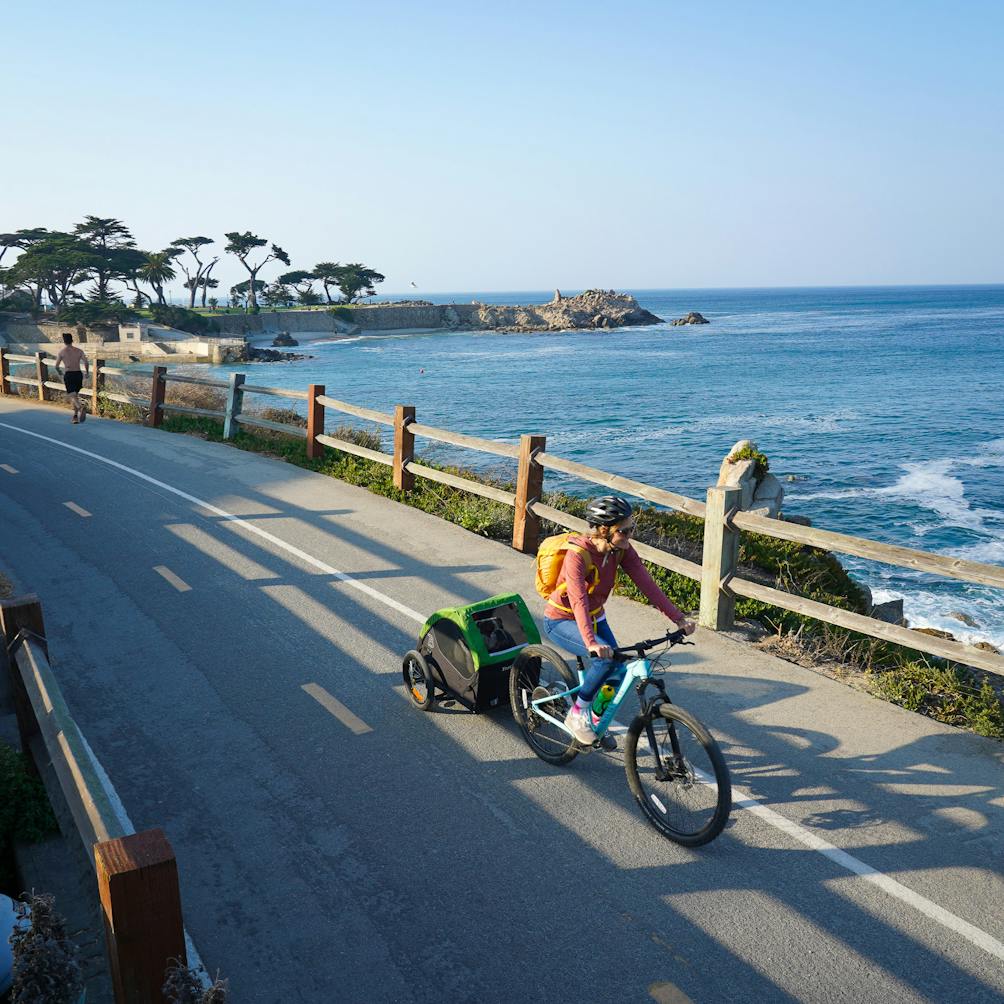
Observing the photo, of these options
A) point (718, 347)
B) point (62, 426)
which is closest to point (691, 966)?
point (62, 426)

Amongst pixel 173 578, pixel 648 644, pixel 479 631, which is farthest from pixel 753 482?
pixel 648 644

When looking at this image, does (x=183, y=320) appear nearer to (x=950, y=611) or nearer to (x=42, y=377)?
(x=42, y=377)

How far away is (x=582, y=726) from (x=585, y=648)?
1.61ft

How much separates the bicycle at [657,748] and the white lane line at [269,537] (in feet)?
8.81

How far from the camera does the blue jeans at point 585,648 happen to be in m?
5.59

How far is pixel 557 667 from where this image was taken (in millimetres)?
5969

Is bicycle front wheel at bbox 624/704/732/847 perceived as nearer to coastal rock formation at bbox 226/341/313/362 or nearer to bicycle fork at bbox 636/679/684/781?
bicycle fork at bbox 636/679/684/781

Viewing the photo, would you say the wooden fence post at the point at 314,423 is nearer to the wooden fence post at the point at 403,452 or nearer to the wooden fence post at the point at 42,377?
the wooden fence post at the point at 403,452

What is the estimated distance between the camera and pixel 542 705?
6148mm

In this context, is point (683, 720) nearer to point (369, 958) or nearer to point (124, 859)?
point (369, 958)

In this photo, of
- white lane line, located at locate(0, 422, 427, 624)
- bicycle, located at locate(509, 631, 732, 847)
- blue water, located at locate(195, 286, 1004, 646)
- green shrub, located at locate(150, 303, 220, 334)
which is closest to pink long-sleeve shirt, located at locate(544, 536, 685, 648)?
bicycle, located at locate(509, 631, 732, 847)

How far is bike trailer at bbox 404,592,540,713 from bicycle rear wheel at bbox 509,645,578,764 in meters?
0.20

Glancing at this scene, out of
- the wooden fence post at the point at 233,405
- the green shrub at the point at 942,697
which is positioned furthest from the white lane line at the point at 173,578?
the wooden fence post at the point at 233,405

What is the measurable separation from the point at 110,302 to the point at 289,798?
114m
